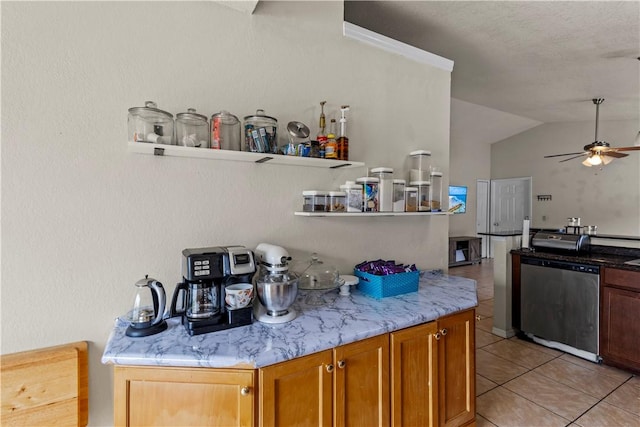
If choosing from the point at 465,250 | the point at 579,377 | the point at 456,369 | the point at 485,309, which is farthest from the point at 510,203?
the point at 456,369

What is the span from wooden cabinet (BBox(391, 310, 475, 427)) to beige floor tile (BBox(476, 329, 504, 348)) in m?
1.49

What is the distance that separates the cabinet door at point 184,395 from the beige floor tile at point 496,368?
7.29 ft

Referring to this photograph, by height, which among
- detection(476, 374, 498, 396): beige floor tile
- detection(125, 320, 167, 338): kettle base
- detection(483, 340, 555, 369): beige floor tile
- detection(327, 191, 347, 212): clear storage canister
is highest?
detection(327, 191, 347, 212): clear storage canister

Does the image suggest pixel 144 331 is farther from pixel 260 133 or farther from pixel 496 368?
pixel 496 368

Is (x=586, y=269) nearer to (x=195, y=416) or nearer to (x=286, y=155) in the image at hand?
(x=286, y=155)

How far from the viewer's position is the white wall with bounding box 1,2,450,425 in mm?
1290

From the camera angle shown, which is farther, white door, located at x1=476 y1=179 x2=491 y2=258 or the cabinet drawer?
white door, located at x1=476 y1=179 x2=491 y2=258

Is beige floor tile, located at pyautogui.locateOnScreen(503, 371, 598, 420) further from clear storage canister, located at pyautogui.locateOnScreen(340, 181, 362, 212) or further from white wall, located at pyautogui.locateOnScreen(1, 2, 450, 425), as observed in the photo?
clear storage canister, located at pyautogui.locateOnScreen(340, 181, 362, 212)

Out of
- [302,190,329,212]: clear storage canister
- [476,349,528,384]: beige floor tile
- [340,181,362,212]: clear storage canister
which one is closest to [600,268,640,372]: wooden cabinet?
[476,349,528,384]: beige floor tile

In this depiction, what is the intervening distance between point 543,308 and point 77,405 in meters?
3.49

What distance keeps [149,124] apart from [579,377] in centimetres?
345

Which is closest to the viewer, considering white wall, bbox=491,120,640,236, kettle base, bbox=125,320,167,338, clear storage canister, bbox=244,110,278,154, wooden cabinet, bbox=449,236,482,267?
kettle base, bbox=125,320,167,338

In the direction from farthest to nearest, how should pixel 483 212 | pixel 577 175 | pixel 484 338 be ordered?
pixel 483 212 < pixel 577 175 < pixel 484 338

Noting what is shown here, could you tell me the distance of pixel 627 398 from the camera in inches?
89.4
